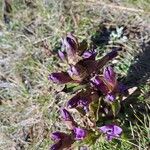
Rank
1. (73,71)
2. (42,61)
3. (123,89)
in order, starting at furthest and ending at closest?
(42,61)
(123,89)
(73,71)

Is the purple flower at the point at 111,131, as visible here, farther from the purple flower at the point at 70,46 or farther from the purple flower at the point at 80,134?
the purple flower at the point at 70,46

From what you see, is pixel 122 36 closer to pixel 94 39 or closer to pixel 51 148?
pixel 94 39

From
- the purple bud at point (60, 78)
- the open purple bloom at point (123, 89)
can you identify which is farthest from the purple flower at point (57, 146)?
the open purple bloom at point (123, 89)

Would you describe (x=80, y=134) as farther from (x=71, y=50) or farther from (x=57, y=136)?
(x=71, y=50)

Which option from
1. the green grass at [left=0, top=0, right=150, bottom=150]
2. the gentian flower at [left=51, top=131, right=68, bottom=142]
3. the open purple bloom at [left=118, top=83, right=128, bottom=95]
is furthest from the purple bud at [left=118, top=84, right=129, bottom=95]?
A: the gentian flower at [left=51, top=131, right=68, bottom=142]

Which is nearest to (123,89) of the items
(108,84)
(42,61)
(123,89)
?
(123,89)

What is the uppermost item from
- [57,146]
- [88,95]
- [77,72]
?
[77,72]
